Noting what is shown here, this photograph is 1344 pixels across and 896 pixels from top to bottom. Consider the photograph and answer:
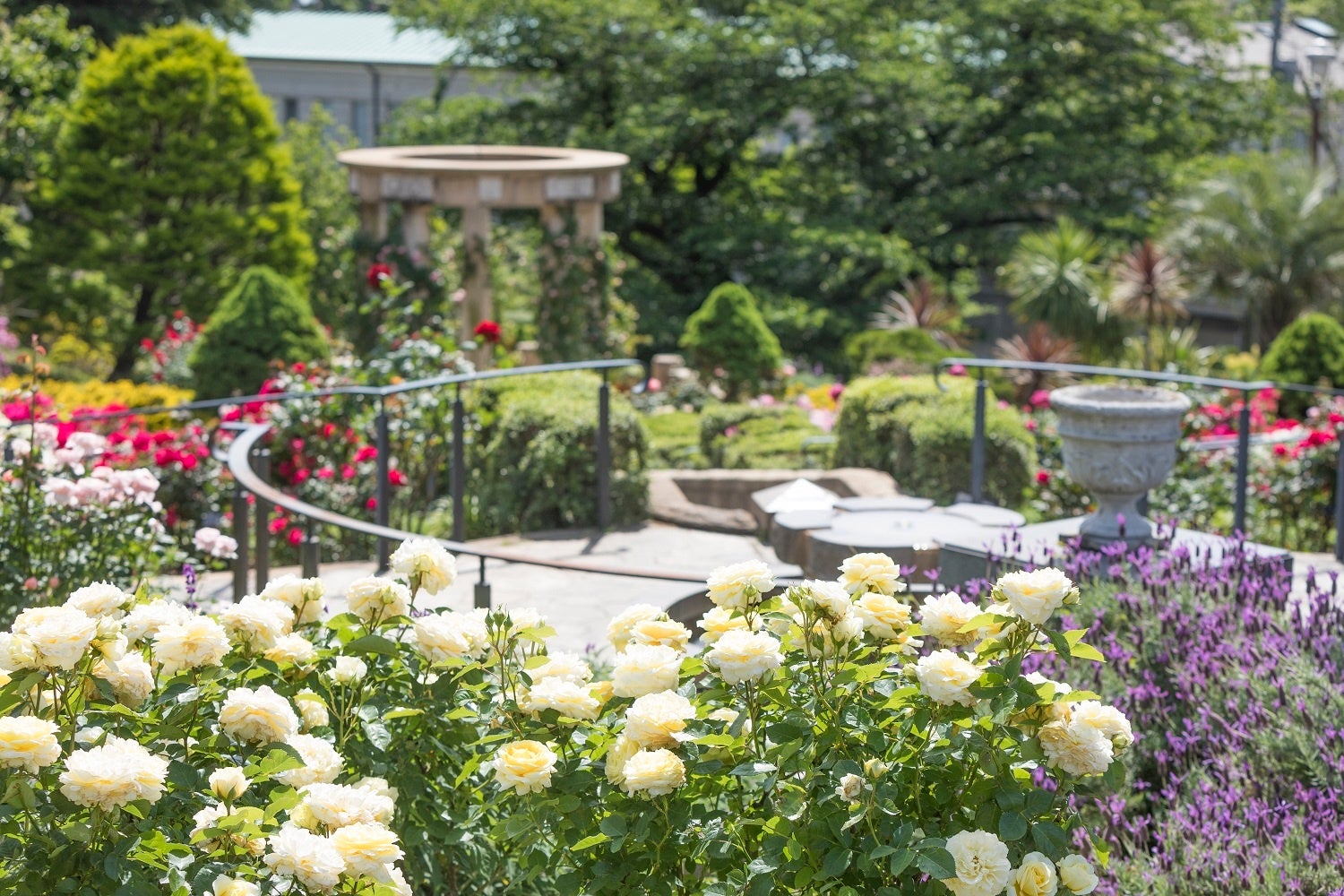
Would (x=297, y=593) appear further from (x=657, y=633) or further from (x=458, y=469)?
(x=458, y=469)

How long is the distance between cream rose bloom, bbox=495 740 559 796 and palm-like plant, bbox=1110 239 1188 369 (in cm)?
1498

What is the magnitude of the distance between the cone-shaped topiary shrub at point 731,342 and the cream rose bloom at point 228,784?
11287 millimetres

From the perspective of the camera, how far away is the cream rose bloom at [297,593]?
10.7 ft

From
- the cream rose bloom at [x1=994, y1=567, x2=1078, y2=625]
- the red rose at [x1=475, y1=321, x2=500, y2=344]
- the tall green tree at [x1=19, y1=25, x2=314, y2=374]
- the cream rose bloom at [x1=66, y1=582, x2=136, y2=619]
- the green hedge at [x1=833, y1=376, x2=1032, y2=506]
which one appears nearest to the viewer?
the cream rose bloom at [x1=994, y1=567, x2=1078, y2=625]

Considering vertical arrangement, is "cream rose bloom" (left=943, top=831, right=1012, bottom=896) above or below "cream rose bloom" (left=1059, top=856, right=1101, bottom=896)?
above

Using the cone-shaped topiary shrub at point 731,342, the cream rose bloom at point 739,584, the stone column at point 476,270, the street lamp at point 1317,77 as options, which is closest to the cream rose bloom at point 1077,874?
the cream rose bloom at point 739,584

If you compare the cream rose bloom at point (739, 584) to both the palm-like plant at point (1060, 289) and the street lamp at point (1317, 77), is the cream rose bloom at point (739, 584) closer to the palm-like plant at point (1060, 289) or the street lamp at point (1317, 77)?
the palm-like plant at point (1060, 289)

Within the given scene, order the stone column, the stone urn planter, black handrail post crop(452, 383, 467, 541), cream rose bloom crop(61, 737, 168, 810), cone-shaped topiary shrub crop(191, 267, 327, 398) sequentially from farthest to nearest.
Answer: the stone column, cone-shaped topiary shrub crop(191, 267, 327, 398), black handrail post crop(452, 383, 467, 541), the stone urn planter, cream rose bloom crop(61, 737, 168, 810)

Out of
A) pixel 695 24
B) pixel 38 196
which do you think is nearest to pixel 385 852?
pixel 38 196

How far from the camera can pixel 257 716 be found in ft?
9.04

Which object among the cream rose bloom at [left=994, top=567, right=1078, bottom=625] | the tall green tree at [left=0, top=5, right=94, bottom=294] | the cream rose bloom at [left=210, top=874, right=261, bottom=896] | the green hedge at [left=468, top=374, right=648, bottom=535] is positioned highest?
the tall green tree at [left=0, top=5, right=94, bottom=294]

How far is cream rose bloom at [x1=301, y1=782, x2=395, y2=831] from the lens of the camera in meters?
2.59

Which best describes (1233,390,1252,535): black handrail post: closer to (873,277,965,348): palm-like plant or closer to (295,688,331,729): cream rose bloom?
(295,688,331,729): cream rose bloom

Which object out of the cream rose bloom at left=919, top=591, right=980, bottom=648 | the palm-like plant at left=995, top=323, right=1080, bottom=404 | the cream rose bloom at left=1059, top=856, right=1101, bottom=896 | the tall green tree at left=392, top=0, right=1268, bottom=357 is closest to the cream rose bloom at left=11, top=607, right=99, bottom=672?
the cream rose bloom at left=919, top=591, right=980, bottom=648
